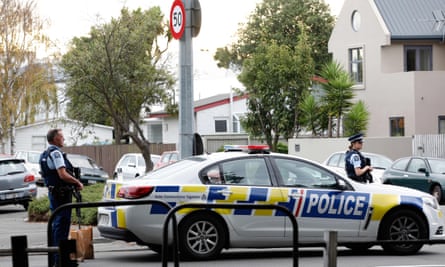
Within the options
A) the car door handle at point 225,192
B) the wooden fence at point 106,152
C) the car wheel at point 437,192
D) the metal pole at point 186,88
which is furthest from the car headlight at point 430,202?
the wooden fence at point 106,152

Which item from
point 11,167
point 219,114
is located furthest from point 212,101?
point 11,167

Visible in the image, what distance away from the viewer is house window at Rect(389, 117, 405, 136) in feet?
127

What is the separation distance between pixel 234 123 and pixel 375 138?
17.0 m

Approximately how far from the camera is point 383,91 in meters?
39.2

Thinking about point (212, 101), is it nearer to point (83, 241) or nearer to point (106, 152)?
point (106, 152)

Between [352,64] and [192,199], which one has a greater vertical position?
[352,64]

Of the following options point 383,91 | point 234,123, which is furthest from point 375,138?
point 234,123

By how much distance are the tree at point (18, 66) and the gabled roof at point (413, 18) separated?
19.0m

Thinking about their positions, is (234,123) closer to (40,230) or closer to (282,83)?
(282,83)

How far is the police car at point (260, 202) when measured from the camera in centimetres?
→ 1259

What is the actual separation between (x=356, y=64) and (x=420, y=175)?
1564 cm

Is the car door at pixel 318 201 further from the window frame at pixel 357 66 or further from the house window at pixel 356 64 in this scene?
the house window at pixel 356 64

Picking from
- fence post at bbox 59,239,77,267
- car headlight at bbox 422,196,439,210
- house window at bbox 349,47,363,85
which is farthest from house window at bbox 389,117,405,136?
fence post at bbox 59,239,77,267

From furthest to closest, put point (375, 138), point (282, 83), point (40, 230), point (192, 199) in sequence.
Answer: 1. point (282, 83)
2. point (375, 138)
3. point (40, 230)
4. point (192, 199)
